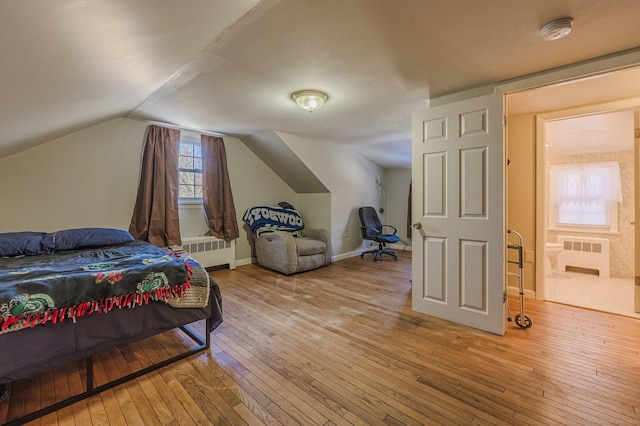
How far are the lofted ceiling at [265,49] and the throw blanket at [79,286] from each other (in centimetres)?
98

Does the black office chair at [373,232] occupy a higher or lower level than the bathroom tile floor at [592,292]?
higher

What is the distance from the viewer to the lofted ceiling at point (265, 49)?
1.17m

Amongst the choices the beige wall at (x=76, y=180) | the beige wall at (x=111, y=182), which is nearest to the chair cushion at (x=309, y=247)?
the beige wall at (x=111, y=182)

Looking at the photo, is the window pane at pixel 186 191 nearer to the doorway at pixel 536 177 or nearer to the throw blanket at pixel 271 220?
the throw blanket at pixel 271 220

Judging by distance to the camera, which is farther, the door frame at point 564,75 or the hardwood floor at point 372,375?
the door frame at point 564,75

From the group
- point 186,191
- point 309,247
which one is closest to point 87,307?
point 186,191

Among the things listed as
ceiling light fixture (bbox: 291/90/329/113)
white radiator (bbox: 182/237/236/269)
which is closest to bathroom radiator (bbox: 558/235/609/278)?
ceiling light fixture (bbox: 291/90/329/113)

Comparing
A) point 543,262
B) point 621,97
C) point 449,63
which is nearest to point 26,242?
point 449,63

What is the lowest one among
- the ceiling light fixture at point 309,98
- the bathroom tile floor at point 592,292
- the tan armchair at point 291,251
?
the bathroom tile floor at point 592,292

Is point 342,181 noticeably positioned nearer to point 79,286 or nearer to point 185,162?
point 185,162

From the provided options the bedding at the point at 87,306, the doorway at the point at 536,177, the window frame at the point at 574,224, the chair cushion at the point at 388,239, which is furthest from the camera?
the chair cushion at the point at 388,239

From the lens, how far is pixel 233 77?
230 centimetres

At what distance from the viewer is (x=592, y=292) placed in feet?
10.6

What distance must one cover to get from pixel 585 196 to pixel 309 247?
436cm
